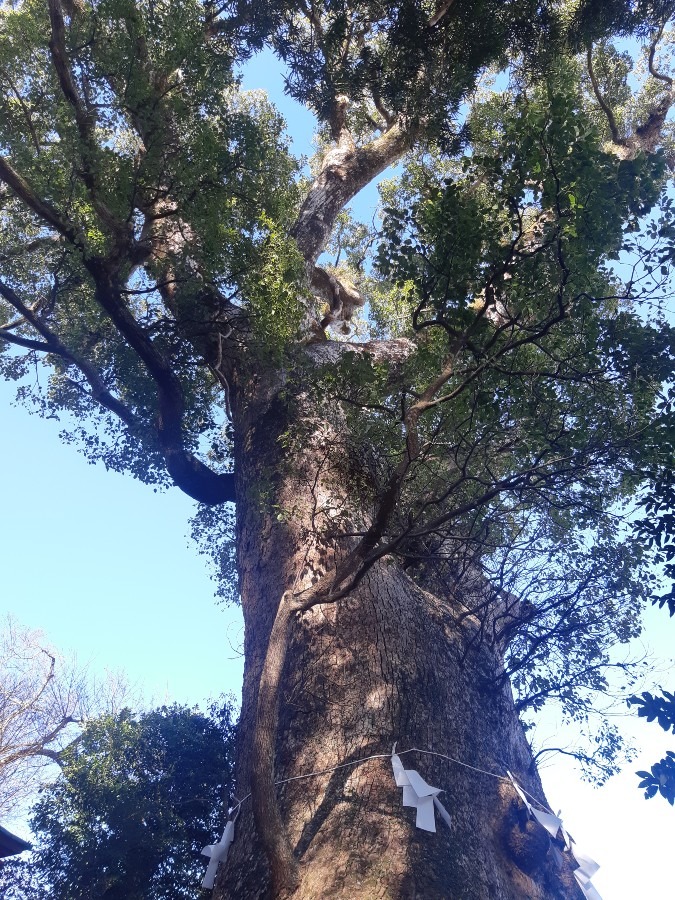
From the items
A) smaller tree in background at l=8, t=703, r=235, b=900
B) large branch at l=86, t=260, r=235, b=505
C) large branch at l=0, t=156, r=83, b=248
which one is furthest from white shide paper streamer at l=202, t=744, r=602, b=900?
large branch at l=0, t=156, r=83, b=248

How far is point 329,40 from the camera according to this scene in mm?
7051

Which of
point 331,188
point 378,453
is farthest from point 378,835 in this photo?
point 331,188

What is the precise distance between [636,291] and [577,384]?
0.82 metres

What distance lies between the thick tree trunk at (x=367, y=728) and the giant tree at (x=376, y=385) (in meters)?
0.02

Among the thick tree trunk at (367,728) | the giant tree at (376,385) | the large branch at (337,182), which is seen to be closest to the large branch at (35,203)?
the giant tree at (376,385)

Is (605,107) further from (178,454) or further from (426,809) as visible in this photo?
(426,809)

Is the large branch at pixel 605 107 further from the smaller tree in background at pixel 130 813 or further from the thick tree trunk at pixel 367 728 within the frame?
the smaller tree in background at pixel 130 813

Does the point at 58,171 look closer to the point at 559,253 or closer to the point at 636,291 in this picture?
the point at 559,253

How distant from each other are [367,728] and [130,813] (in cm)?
289

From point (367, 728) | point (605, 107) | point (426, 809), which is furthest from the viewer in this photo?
point (605, 107)

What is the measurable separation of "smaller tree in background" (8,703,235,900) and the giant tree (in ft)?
6.33

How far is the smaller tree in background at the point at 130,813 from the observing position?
512 centimetres

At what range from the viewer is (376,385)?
191 inches

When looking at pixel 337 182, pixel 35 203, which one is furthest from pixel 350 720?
pixel 337 182
